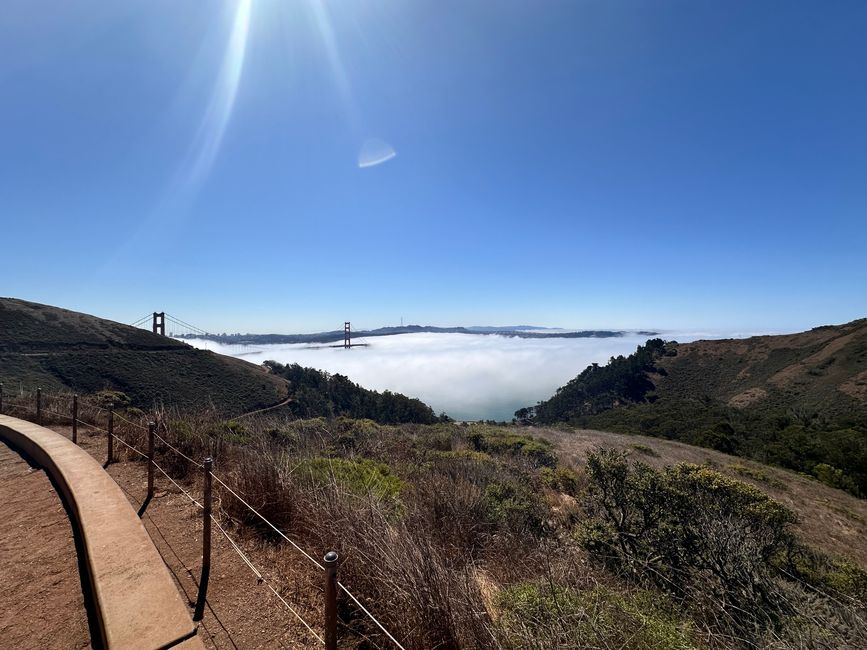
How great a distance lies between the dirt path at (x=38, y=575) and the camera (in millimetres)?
2752

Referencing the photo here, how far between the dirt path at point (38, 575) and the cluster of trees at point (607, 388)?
67651 mm

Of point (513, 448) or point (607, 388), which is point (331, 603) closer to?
point (513, 448)

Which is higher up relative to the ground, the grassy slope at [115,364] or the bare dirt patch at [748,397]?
the grassy slope at [115,364]

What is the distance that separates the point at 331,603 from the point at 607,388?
77702mm

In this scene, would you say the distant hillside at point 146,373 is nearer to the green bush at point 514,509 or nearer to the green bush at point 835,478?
the green bush at point 514,509

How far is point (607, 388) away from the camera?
70.9m

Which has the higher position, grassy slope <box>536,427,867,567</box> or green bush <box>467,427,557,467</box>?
green bush <box>467,427,557,467</box>

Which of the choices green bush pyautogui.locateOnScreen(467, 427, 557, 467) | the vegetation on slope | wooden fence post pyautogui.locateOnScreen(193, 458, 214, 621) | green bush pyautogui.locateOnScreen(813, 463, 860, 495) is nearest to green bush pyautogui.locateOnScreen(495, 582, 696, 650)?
the vegetation on slope

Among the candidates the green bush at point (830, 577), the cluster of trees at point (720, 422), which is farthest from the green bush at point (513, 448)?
the cluster of trees at point (720, 422)

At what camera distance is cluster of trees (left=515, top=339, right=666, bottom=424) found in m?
66.6

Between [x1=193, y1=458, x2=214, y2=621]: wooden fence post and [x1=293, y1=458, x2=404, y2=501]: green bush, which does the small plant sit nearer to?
[x1=293, y1=458, x2=404, y2=501]: green bush

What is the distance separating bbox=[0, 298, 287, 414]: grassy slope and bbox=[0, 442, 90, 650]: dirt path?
37.7 metres

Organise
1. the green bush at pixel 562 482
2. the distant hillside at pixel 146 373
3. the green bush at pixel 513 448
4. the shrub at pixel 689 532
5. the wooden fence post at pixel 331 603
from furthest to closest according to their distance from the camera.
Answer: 1. the distant hillside at pixel 146 373
2. the green bush at pixel 513 448
3. the green bush at pixel 562 482
4. the shrub at pixel 689 532
5. the wooden fence post at pixel 331 603

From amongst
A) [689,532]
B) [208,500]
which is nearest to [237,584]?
[208,500]
